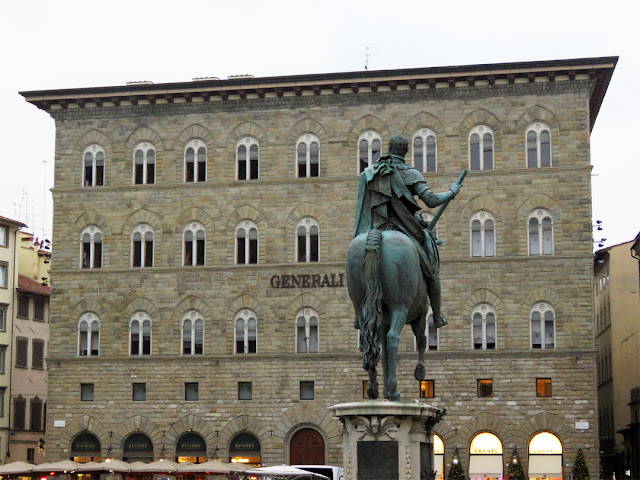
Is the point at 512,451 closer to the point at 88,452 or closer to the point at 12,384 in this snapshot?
the point at 88,452

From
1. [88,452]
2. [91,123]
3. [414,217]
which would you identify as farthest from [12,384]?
[414,217]

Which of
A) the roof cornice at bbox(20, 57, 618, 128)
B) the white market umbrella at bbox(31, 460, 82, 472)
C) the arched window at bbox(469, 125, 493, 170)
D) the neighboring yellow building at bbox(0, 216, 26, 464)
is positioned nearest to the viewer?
the white market umbrella at bbox(31, 460, 82, 472)

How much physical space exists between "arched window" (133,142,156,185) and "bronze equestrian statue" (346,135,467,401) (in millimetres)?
42219

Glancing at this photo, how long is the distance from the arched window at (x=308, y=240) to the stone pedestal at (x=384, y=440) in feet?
133

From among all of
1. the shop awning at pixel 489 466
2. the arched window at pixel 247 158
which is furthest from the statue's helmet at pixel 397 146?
the arched window at pixel 247 158

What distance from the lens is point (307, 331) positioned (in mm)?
52969

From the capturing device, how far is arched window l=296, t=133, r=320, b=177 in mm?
54250

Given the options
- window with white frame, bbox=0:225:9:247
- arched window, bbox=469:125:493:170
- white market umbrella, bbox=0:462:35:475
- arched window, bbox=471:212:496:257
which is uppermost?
arched window, bbox=469:125:493:170

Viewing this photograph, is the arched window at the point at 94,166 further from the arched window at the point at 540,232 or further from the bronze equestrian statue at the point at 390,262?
the bronze equestrian statue at the point at 390,262

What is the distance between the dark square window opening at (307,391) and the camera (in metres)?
52.6

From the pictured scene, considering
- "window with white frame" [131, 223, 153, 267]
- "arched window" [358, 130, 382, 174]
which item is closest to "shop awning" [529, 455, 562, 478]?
"arched window" [358, 130, 382, 174]

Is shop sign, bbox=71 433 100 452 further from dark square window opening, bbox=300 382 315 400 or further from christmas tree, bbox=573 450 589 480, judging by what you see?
christmas tree, bbox=573 450 589 480

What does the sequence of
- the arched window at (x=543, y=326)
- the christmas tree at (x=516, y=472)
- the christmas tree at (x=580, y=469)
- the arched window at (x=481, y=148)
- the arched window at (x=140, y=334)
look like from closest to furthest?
the christmas tree at (x=580, y=469) → the christmas tree at (x=516, y=472) → the arched window at (x=543, y=326) → the arched window at (x=481, y=148) → the arched window at (x=140, y=334)

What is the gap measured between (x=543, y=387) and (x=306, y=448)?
1121 cm
